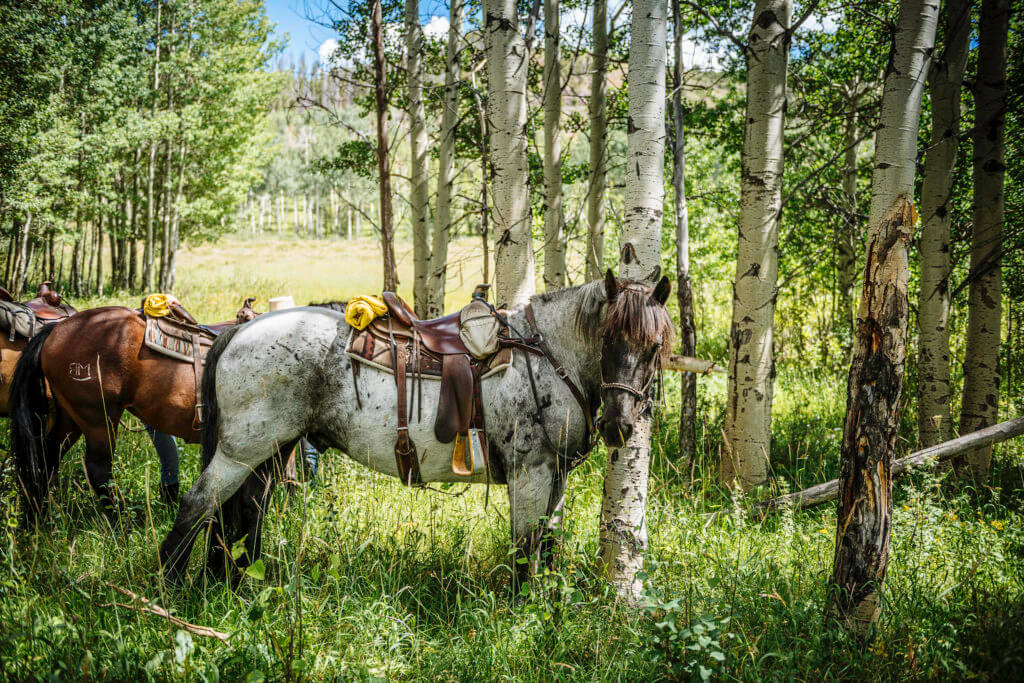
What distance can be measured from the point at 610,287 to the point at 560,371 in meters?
0.62

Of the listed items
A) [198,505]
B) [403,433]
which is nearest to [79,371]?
[198,505]

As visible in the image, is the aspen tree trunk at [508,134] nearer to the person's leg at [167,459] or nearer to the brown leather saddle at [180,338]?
the brown leather saddle at [180,338]

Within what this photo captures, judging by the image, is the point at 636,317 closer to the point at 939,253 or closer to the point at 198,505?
the point at 198,505

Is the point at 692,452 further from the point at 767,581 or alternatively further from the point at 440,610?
the point at 440,610

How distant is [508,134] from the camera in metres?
3.80

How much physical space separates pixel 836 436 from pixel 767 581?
13.0 feet

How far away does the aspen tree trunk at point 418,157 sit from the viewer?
28.7ft

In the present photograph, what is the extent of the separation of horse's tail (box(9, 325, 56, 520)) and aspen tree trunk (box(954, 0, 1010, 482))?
7.90 metres

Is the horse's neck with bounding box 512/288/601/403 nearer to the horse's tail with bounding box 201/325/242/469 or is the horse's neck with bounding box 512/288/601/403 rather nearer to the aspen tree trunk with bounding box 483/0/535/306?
the aspen tree trunk with bounding box 483/0/535/306

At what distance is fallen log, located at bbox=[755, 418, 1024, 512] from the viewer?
14.0 ft

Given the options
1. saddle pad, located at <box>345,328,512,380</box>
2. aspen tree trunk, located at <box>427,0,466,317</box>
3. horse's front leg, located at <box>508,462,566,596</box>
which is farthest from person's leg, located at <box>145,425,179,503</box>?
aspen tree trunk, located at <box>427,0,466,317</box>

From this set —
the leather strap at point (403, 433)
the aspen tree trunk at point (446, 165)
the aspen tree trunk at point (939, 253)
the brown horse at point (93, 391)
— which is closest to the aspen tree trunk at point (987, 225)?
the aspen tree trunk at point (939, 253)

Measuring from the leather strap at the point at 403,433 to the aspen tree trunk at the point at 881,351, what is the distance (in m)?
2.34

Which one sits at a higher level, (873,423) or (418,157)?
(418,157)
